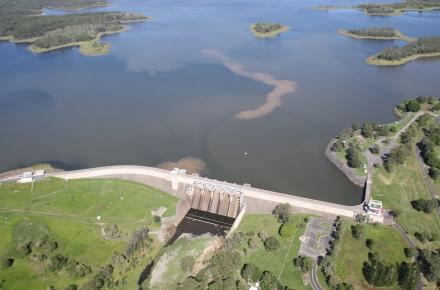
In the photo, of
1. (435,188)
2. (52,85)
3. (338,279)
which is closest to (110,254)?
(338,279)

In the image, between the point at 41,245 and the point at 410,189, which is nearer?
the point at 41,245

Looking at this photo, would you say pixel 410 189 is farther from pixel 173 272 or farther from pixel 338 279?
pixel 173 272

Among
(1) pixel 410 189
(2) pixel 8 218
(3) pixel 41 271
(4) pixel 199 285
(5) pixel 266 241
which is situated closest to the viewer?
(4) pixel 199 285

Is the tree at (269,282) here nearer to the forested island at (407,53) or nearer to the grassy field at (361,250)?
the grassy field at (361,250)

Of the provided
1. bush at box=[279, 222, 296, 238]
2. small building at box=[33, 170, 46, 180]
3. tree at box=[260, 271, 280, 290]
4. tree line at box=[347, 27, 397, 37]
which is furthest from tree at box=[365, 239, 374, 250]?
tree line at box=[347, 27, 397, 37]

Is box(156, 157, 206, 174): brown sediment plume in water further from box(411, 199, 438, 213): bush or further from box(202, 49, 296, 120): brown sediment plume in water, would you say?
box(411, 199, 438, 213): bush

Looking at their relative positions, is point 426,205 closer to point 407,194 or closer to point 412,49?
point 407,194
